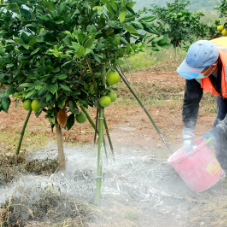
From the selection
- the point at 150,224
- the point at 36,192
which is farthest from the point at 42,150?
the point at 150,224

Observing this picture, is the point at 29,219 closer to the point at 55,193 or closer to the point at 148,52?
the point at 55,193

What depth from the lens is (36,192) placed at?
2104mm

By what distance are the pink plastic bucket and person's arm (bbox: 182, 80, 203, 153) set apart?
0.95 ft

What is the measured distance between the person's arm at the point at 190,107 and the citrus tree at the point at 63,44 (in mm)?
780

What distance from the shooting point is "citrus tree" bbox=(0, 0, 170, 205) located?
168 cm

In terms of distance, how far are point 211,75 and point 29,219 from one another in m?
1.91

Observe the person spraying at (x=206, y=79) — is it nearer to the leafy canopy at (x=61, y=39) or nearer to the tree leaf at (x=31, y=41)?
the leafy canopy at (x=61, y=39)

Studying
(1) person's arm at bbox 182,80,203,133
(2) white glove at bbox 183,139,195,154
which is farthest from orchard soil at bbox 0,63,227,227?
(1) person's arm at bbox 182,80,203,133

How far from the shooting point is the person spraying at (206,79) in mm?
2088

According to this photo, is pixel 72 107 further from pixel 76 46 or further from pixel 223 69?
pixel 223 69

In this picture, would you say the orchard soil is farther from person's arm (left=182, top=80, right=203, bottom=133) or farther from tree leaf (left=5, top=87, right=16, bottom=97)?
tree leaf (left=5, top=87, right=16, bottom=97)

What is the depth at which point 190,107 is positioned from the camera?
2555mm

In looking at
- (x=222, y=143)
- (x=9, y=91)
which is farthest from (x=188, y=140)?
(x=9, y=91)

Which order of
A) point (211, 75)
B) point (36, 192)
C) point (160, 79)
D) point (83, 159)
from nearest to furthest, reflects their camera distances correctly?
point (36, 192)
point (211, 75)
point (83, 159)
point (160, 79)
